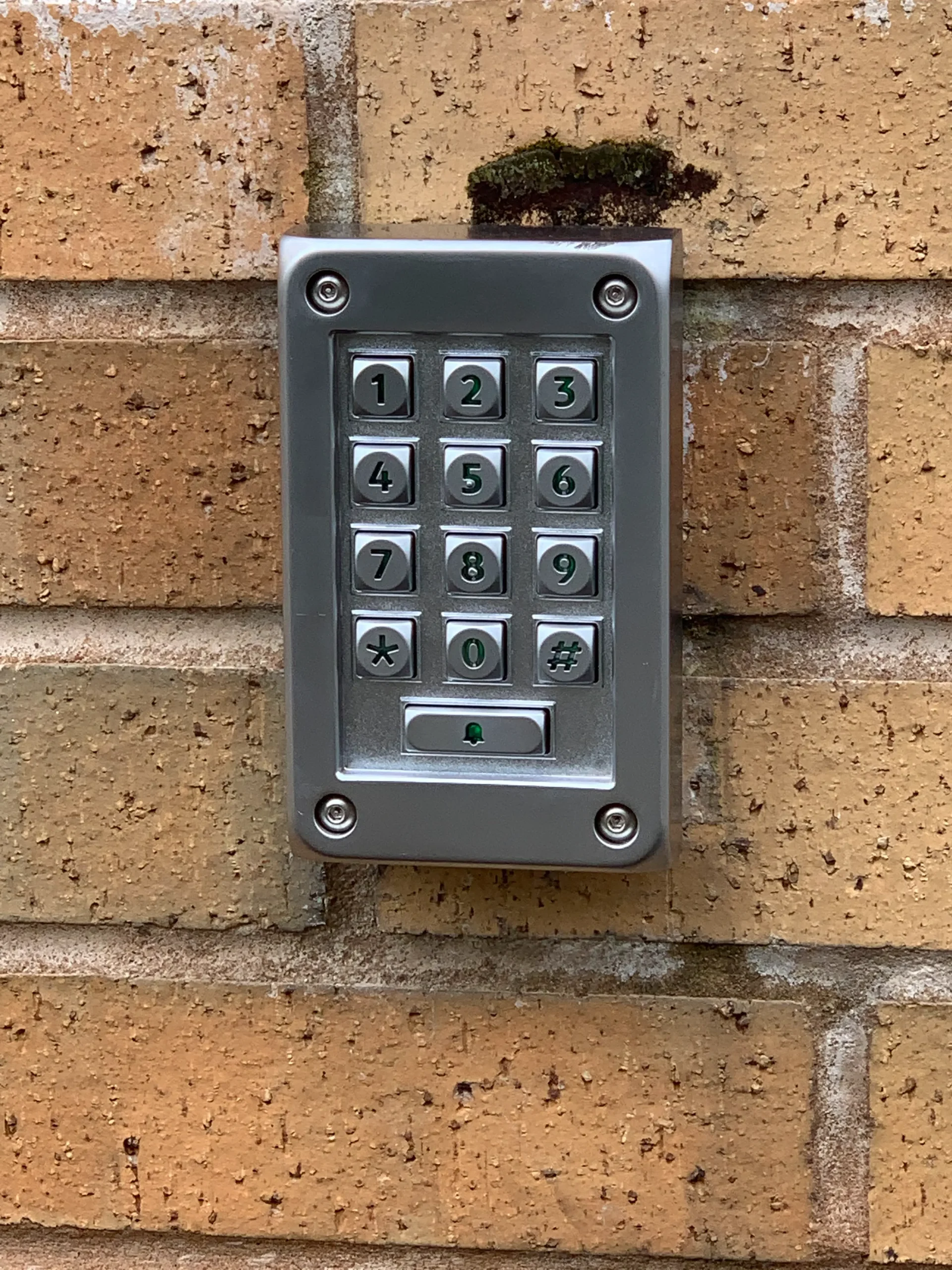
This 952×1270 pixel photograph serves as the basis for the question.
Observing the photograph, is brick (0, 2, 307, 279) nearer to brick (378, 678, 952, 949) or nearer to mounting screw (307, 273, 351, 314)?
mounting screw (307, 273, 351, 314)

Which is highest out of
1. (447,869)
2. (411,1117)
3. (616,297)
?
(616,297)

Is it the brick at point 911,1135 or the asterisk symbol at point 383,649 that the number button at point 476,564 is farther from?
the brick at point 911,1135

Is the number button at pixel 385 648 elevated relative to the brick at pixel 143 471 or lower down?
lower down

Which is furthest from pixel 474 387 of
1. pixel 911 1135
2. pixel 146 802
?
pixel 911 1135

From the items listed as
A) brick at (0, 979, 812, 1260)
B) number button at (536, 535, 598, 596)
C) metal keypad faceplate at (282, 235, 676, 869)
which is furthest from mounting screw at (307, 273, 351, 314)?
brick at (0, 979, 812, 1260)

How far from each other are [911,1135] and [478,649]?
0.26m

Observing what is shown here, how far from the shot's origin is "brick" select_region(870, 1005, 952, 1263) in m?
0.48

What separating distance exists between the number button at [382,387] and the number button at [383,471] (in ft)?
0.04

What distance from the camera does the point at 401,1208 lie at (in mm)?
507

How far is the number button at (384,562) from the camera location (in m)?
0.43

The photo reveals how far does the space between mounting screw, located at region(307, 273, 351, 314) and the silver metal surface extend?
0.14 m

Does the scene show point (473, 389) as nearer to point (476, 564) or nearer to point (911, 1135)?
point (476, 564)

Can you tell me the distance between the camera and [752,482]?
0.47 m

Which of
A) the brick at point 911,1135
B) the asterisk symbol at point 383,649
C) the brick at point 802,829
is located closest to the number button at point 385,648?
the asterisk symbol at point 383,649
